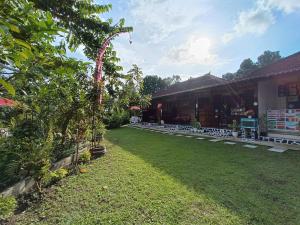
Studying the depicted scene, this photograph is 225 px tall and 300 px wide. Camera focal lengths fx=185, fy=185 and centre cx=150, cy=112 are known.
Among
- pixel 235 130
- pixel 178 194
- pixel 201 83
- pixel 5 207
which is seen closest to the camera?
pixel 5 207

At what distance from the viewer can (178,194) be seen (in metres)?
3.40

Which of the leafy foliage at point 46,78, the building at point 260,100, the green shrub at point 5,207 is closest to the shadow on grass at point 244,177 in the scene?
the building at point 260,100

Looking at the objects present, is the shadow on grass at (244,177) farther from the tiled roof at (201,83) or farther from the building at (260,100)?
the tiled roof at (201,83)

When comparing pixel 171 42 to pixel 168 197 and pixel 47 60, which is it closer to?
pixel 168 197

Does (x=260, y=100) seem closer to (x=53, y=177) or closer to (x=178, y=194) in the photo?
(x=178, y=194)

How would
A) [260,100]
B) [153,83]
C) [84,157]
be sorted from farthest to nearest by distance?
[153,83]
[260,100]
[84,157]

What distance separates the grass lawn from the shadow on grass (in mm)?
11

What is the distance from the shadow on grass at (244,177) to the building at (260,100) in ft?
6.97

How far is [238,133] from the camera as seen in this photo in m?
9.21

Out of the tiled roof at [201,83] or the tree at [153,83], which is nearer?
the tiled roof at [201,83]

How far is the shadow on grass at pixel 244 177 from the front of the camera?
2.86 m

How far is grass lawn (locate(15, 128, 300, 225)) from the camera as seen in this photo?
2.75m

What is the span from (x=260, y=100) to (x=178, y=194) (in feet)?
24.8

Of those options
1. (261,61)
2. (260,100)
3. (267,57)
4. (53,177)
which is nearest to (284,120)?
(260,100)
